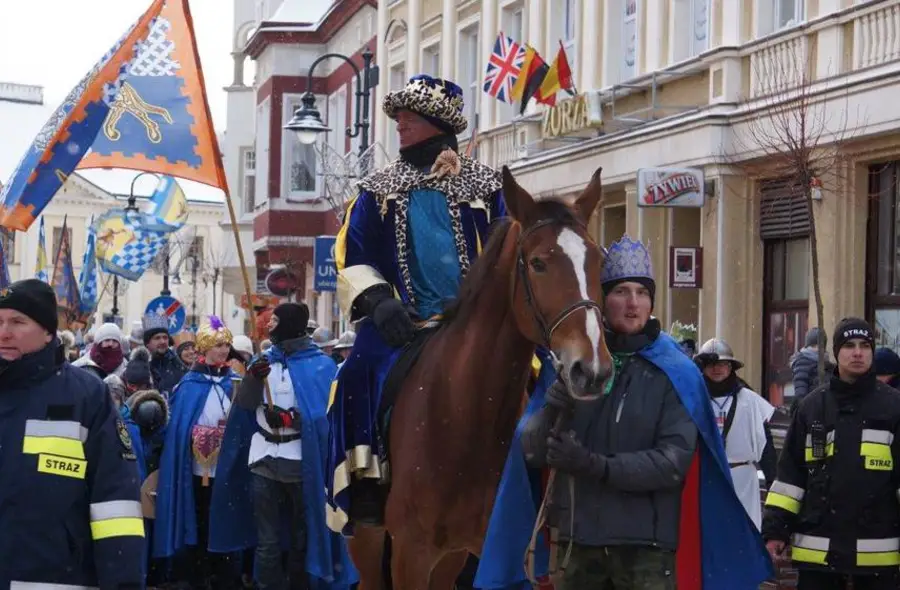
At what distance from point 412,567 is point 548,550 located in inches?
46.9

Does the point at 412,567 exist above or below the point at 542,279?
below

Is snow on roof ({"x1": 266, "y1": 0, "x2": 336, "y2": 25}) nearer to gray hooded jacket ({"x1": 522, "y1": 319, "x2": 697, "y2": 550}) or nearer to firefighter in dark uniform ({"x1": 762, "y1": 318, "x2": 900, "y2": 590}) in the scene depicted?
firefighter in dark uniform ({"x1": 762, "y1": 318, "x2": 900, "y2": 590})

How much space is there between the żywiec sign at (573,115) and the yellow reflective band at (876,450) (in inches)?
666

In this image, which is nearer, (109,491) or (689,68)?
(109,491)

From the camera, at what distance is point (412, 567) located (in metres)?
7.41

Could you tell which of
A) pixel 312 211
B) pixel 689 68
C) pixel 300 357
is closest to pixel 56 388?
pixel 300 357

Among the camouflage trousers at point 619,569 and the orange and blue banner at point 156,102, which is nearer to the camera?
the camouflage trousers at point 619,569

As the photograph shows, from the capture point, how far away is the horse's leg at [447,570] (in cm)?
751

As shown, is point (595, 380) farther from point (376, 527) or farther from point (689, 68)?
point (689, 68)

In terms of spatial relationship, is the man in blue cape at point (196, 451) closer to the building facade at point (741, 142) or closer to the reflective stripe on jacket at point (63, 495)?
the building facade at point (741, 142)

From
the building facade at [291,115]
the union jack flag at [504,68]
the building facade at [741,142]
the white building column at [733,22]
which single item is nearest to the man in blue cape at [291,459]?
the building facade at [741,142]

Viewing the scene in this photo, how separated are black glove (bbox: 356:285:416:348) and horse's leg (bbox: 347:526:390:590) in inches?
35.9

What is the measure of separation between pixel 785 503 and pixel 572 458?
274cm

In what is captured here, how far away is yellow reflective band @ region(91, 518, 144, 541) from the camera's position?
6094 millimetres
